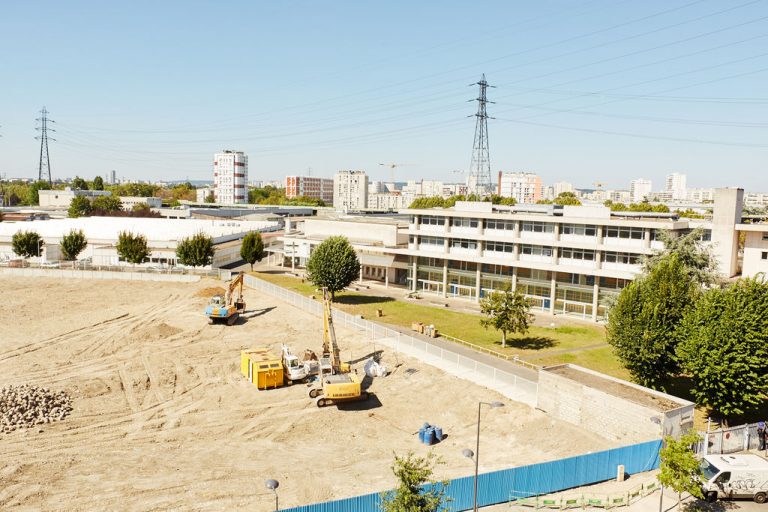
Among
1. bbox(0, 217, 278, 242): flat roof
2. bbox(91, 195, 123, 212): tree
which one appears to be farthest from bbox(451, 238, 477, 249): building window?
bbox(91, 195, 123, 212): tree

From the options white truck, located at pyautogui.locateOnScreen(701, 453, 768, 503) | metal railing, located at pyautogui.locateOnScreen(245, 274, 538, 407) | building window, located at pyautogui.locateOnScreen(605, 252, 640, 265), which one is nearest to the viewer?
white truck, located at pyautogui.locateOnScreen(701, 453, 768, 503)

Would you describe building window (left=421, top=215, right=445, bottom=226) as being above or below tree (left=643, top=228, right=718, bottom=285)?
above

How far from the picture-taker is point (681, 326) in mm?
38406

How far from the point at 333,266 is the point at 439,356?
25.1m

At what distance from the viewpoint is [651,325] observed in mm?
38938

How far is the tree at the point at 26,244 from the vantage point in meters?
92.2

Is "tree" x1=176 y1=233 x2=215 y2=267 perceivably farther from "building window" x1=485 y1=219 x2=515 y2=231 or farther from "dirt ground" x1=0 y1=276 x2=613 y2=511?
"building window" x1=485 y1=219 x2=515 y2=231

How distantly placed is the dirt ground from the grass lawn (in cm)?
976

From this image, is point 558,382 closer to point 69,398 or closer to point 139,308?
point 69,398

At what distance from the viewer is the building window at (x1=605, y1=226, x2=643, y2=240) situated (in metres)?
63.2

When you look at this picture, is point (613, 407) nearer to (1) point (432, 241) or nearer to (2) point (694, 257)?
(2) point (694, 257)

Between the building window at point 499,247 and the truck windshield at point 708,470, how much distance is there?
45675mm

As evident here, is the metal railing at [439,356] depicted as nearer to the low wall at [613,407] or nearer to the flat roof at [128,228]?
the low wall at [613,407]

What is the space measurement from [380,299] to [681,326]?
1736 inches
